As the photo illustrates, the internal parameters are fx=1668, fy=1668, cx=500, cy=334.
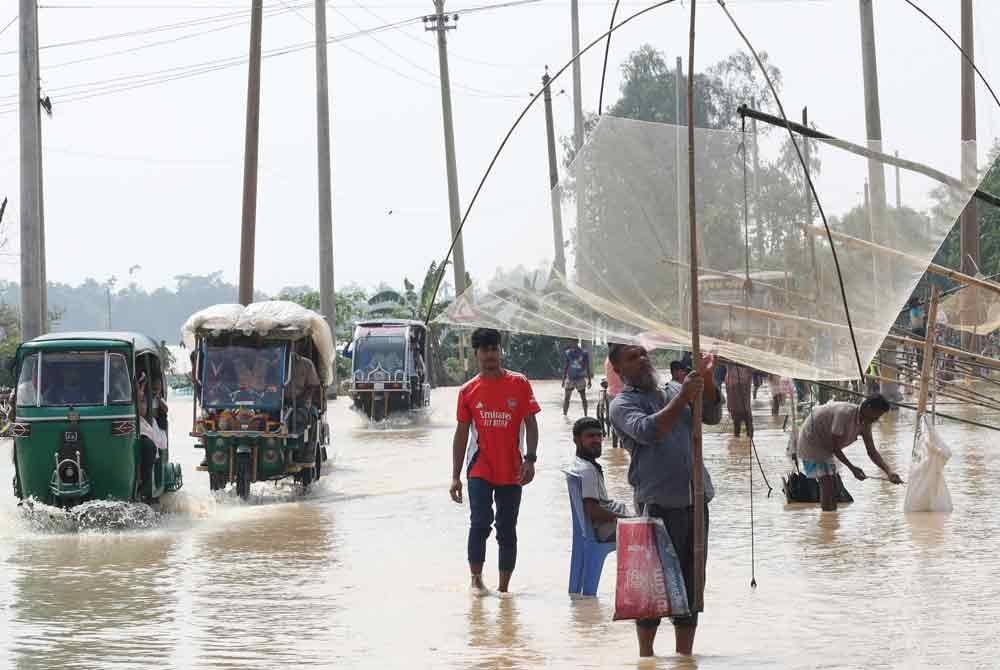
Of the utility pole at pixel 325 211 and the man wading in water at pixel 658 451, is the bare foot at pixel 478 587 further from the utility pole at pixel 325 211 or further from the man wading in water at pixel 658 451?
the utility pole at pixel 325 211

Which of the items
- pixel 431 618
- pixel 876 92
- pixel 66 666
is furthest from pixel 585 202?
pixel 876 92

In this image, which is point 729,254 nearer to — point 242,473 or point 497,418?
point 497,418

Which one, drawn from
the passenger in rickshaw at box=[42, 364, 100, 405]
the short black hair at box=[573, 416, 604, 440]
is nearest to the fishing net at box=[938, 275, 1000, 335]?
the short black hair at box=[573, 416, 604, 440]

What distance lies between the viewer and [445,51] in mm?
50531

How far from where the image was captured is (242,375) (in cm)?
1764

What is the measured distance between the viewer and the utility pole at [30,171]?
24.5 m

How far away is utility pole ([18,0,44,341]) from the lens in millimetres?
24547

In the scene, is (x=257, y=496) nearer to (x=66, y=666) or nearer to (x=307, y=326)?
(x=307, y=326)

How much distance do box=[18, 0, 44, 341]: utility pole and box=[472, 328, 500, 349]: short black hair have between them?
52.0 feet

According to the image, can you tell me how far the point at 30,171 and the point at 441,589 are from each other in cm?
1650

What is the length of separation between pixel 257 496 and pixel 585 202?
813cm

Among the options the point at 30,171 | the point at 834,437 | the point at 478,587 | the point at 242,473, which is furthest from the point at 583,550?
the point at 30,171

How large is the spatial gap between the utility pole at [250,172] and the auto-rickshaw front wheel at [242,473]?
14767 mm

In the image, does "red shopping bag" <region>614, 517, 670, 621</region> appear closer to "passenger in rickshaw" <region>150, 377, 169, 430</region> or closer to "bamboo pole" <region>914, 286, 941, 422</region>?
"bamboo pole" <region>914, 286, 941, 422</region>
